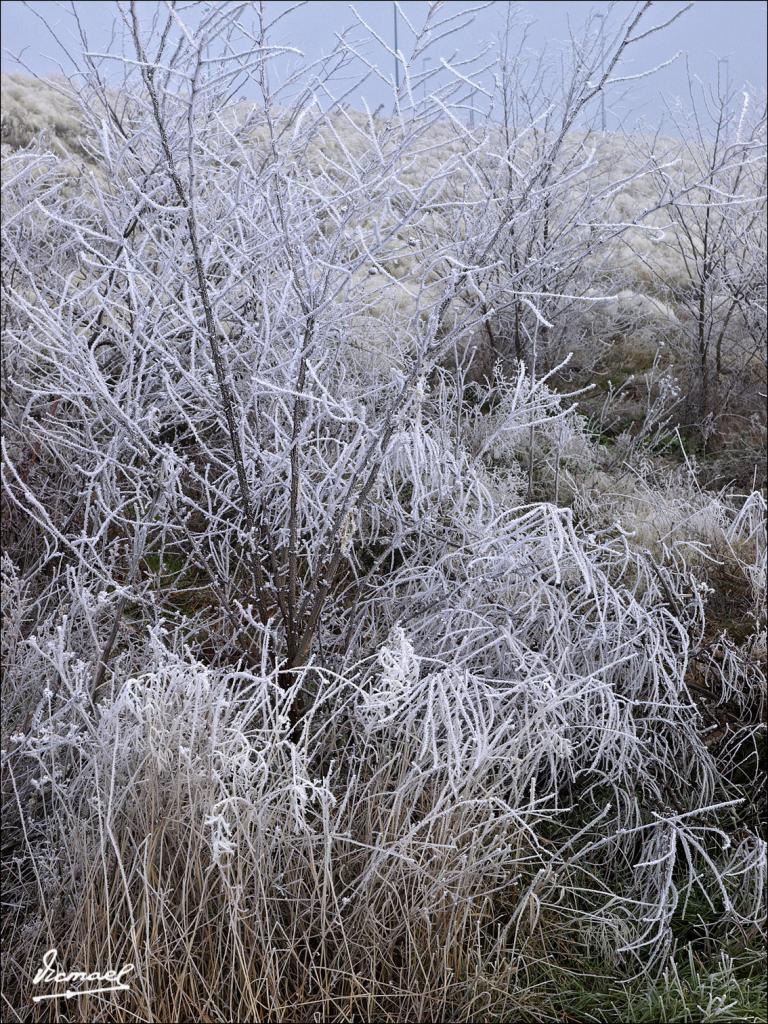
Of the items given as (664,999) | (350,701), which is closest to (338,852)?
(350,701)

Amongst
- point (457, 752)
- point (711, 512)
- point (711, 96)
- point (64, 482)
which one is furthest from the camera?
point (711, 96)

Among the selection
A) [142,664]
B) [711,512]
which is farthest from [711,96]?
[142,664]

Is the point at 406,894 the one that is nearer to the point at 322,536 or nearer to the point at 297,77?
the point at 322,536

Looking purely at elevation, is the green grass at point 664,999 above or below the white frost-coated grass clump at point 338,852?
below

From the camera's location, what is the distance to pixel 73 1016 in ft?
7.65

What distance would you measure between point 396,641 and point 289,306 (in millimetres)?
1121
